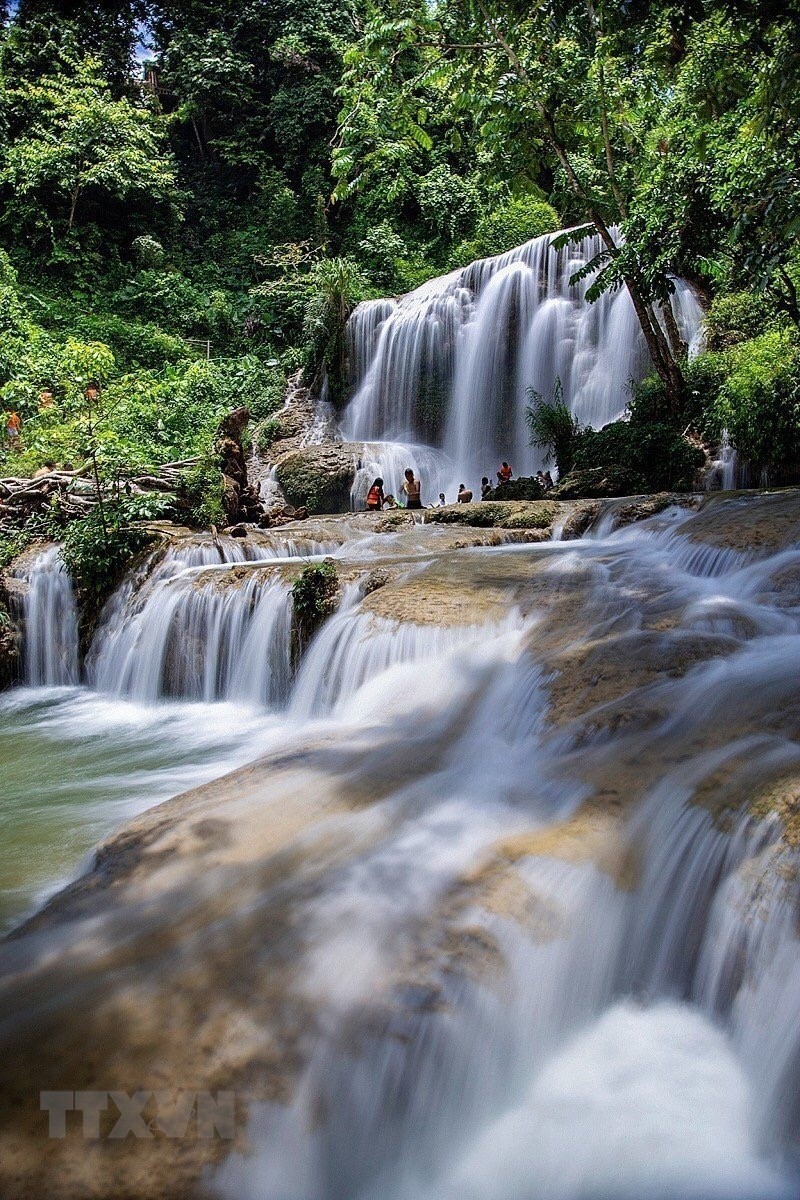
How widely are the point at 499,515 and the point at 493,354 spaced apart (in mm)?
8995

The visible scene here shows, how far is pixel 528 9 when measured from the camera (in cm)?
650

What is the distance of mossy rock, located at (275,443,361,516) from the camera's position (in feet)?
54.6

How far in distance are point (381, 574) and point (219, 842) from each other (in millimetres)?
4389

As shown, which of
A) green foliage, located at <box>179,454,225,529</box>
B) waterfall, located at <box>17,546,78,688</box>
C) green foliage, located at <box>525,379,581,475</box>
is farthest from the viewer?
green foliage, located at <box>525,379,581,475</box>

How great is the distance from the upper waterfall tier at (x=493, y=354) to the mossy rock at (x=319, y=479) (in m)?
3.06

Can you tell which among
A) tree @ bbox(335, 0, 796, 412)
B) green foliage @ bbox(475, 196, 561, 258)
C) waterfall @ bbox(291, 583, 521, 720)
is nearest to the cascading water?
waterfall @ bbox(291, 583, 521, 720)

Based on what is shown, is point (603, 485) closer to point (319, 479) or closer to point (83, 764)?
point (319, 479)

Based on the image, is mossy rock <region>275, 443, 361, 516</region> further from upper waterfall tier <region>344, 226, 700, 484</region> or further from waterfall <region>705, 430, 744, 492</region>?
waterfall <region>705, 430, 744, 492</region>

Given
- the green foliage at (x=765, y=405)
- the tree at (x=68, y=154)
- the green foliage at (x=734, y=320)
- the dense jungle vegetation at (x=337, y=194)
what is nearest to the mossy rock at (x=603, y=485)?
the dense jungle vegetation at (x=337, y=194)

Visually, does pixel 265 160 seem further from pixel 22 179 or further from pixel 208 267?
pixel 22 179

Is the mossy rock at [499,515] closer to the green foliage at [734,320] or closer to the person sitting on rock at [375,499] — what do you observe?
the person sitting on rock at [375,499]

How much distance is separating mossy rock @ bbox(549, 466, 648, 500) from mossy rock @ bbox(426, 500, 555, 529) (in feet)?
5.72

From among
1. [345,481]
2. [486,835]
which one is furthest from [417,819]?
[345,481]

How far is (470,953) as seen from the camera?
8.61ft
